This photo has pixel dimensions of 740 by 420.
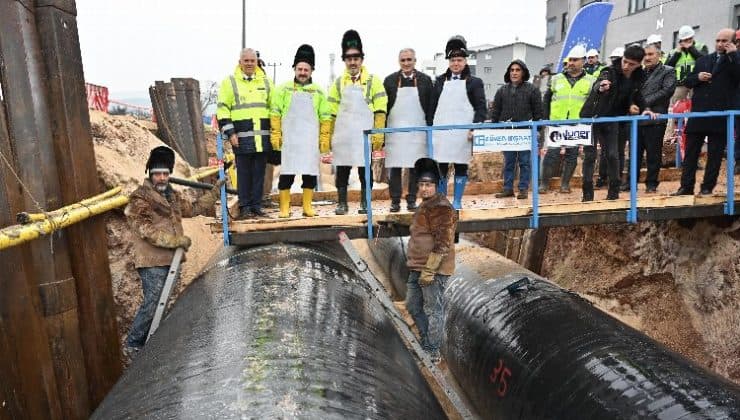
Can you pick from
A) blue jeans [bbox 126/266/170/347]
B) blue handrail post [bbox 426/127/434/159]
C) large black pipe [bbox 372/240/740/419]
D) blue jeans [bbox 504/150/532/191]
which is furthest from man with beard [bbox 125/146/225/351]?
blue jeans [bbox 504/150/532/191]

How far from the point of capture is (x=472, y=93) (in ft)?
19.2

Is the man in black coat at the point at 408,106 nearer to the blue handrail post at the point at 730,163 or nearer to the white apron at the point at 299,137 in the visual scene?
the white apron at the point at 299,137

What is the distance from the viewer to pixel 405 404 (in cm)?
272

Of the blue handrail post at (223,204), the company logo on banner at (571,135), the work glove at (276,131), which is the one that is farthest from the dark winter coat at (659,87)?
the blue handrail post at (223,204)

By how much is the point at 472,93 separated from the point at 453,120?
0.34 m

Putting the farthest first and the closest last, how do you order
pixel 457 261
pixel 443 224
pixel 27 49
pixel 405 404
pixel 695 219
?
1. pixel 457 261
2. pixel 695 219
3. pixel 443 224
4. pixel 27 49
5. pixel 405 404

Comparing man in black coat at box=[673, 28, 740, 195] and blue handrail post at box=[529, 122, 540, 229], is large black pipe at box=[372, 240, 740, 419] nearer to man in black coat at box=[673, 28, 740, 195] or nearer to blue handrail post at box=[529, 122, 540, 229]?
blue handrail post at box=[529, 122, 540, 229]

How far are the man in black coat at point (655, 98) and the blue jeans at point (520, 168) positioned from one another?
54.5 inches

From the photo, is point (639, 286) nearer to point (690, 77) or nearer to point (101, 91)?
point (690, 77)

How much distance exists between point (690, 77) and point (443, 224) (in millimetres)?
3557

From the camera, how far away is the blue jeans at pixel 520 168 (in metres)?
6.66

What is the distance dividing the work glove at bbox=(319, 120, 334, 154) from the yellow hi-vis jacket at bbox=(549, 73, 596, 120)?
3078 millimetres

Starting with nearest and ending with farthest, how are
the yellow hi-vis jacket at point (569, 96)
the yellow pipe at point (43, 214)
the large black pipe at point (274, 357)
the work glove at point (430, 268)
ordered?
the large black pipe at point (274, 357) < the yellow pipe at point (43, 214) < the work glove at point (430, 268) < the yellow hi-vis jacket at point (569, 96)

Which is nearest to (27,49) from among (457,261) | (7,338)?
(7,338)
